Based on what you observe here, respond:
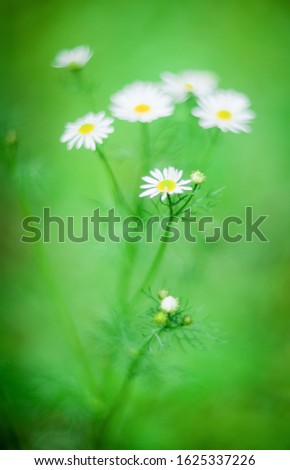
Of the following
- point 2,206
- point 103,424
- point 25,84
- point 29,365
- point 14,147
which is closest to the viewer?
point 14,147

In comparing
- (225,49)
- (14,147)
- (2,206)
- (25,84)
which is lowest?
(14,147)

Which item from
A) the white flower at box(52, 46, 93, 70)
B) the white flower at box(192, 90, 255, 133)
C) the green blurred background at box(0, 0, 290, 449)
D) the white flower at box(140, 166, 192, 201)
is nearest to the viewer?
the white flower at box(140, 166, 192, 201)

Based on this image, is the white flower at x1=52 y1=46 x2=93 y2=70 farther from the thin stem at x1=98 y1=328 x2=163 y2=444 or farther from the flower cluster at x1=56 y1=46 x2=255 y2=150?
the thin stem at x1=98 y1=328 x2=163 y2=444

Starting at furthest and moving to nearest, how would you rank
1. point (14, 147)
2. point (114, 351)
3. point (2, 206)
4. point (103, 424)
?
point (2, 206), point (103, 424), point (114, 351), point (14, 147)

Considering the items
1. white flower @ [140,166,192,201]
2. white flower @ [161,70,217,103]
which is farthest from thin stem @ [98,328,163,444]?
white flower @ [161,70,217,103]
